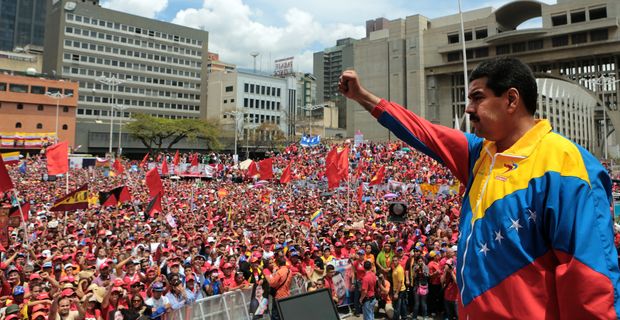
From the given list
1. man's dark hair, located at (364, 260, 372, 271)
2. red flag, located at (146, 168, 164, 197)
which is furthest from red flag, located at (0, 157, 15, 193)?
man's dark hair, located at (364, 260, 372, 271)

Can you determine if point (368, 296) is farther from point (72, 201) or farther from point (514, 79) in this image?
point (72, 201)

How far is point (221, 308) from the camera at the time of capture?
8242 millimetres

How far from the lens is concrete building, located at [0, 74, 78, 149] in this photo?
2398 inches

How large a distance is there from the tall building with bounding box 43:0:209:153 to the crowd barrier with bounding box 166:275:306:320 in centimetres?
7013

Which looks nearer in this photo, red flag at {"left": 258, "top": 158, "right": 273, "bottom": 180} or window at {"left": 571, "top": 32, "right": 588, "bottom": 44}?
red flag at {"left": 258, "top": 158, "right": 273, "bottom": 180}

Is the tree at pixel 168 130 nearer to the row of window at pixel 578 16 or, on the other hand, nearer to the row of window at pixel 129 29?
the row of window at pixel 129 29

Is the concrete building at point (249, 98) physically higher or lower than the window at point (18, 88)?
higher

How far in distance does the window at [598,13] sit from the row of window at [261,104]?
6273 centimetres

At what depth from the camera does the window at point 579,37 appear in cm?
5489

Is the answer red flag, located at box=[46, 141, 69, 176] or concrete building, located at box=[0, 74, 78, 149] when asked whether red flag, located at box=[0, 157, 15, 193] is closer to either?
red flag, located at box=[46, 141, 69, 176]

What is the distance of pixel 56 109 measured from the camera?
6650 cm

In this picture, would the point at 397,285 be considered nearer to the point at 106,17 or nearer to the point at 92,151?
the point at 92,151

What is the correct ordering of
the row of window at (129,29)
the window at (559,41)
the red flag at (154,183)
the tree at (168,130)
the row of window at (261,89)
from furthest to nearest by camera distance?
the row of window at (261,89)
the row of window at (129,29)
the tree at (168,130)
the window at (559,41)
the red flag at (154,183)

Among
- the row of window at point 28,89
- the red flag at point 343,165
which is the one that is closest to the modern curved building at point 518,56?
the red flag at point 343,165
